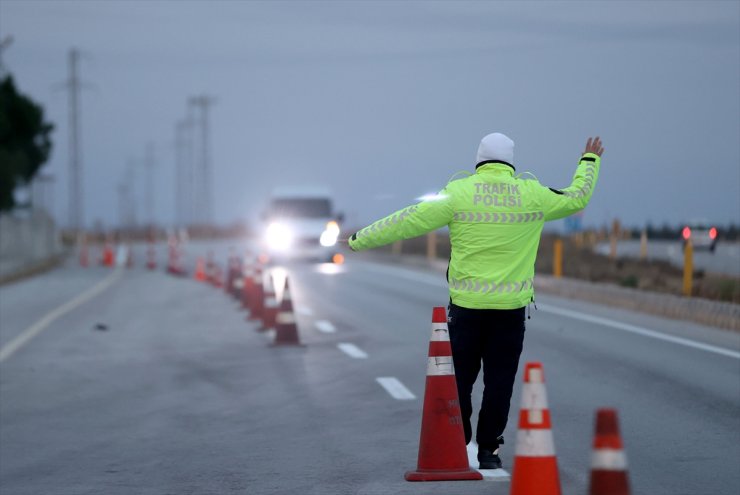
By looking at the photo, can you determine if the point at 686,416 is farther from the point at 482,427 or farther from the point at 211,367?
the point at 211,367

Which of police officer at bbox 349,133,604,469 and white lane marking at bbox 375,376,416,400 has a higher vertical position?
police officer at bbox 349,133,604,469

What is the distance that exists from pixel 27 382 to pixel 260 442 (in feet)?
15.9

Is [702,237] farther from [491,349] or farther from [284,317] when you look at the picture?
[491,349]

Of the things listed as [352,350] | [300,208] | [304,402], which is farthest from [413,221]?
[300,208]

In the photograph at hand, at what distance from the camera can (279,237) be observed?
1799 inches

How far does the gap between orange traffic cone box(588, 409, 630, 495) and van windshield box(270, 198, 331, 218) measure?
1622 inches

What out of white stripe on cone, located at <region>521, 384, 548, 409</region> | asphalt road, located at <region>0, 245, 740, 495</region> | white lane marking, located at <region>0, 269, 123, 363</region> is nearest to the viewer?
white stripe on cone, located at <region>521, 384, 548, 409</region>

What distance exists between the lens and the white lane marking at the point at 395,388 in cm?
1251

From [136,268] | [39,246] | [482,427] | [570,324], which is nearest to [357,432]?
[482,427]

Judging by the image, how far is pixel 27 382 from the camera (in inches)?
561

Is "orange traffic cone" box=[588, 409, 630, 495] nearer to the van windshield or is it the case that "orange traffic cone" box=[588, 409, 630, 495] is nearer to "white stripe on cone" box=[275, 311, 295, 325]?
"white stripe on cone" box=[275, 311, 295, 325]

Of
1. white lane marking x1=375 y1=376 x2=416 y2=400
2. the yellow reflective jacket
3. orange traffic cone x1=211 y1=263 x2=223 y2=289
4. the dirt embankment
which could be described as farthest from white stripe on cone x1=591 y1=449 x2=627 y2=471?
orange traffic cone x1=211 y1=263 x2=223 y2=289

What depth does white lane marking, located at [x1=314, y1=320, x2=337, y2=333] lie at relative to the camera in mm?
20016

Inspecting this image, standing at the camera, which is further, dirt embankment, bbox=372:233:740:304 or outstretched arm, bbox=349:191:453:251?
dirt embankment, bbox=372:233:740:304
